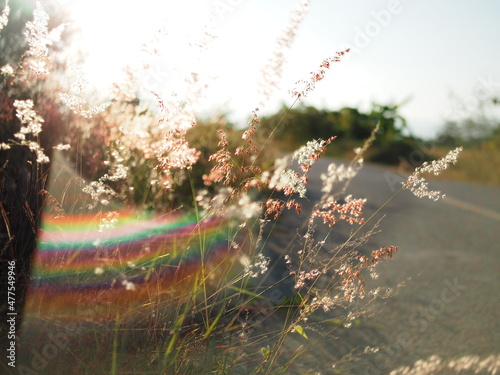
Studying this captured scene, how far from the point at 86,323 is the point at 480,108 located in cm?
1609

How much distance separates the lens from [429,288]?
466 cm

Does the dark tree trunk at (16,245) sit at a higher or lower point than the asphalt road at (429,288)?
higher

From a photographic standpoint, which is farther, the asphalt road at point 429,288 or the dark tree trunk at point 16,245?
the asphalt road at point 429,288

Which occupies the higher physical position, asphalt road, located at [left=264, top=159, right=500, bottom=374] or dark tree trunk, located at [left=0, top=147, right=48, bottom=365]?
dark tree trunk, located at [left=0, top=147, right=48, bottom=365]

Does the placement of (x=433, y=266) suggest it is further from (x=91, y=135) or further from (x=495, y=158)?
(x=495, y=158)

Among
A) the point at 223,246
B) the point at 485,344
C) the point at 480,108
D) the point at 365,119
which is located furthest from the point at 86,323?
the point at 480,108

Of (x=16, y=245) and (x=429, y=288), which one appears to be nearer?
(x=16, y=245)

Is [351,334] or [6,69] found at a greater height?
[6,69]

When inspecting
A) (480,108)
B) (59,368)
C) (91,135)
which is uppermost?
(480,108)

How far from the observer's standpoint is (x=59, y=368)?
6.77 feet

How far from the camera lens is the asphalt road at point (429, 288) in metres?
3.35

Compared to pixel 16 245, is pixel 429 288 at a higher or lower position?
lower

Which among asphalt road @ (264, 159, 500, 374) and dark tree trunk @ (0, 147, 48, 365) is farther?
asphalt road @ (264, 159, 500, 374)

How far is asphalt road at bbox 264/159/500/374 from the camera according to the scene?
3346 millimetres
